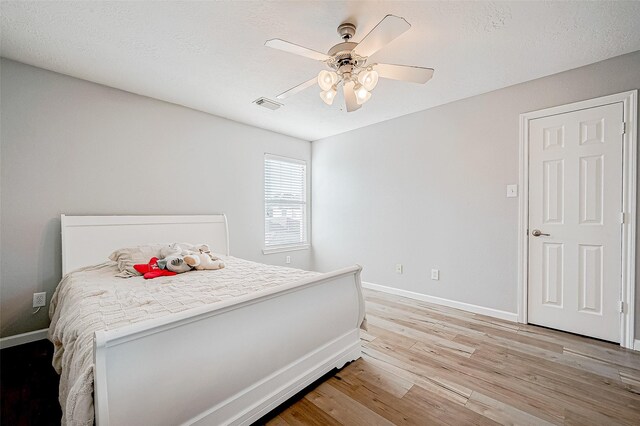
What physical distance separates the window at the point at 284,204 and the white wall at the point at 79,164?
2.47ft

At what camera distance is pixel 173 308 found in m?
1.46

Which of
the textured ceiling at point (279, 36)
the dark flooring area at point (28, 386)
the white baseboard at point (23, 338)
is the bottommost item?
the dark flooring area at point (28, 386)

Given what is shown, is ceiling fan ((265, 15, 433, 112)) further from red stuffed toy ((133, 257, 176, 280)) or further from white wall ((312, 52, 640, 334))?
red stuffed toy ((133, 257, 176, 280))

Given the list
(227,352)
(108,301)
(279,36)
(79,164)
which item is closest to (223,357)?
(227,352)

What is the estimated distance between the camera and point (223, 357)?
1.29 metres

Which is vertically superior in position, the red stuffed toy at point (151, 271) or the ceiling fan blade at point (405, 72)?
the ceiling fan blade at point (405, 72)

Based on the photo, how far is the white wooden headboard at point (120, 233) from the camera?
2494 millimetres

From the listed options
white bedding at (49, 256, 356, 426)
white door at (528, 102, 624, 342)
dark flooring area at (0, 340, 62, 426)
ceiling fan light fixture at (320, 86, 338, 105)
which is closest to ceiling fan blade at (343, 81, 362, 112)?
ceiling fan light fixture at (320, 86, 338, 105)

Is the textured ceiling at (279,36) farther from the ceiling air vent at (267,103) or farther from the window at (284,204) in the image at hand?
the window at (284,204)

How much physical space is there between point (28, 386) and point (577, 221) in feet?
15.1

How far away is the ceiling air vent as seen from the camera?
3.11 m

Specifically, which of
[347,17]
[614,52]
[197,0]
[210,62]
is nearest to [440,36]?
[347,17]

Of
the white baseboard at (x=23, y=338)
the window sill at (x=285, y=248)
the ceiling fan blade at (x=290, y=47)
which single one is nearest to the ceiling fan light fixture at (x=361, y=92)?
the ceiling fan blade at (x=290, y=47)

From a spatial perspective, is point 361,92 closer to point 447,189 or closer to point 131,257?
point 447,189
